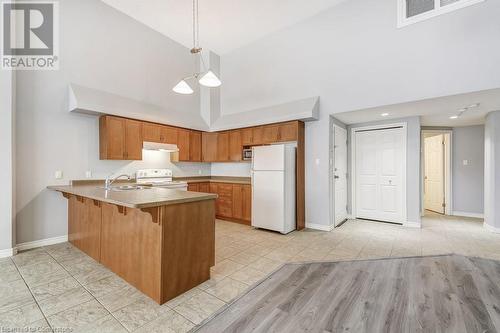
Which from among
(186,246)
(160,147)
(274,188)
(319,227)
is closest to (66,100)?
(160,147)

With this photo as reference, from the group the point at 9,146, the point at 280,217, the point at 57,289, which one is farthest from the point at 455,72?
the point at 9,146

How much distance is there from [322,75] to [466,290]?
3863 millimetres

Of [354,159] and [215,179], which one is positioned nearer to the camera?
[354,159]

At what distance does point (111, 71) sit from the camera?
422 cm

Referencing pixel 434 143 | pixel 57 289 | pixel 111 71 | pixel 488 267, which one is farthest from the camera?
pixel 434 143

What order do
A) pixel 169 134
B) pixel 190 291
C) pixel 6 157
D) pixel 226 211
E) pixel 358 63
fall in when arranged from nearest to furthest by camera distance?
Result: pixel 190 291 → pixel 6 157 → pixel 358 63 → pixel 169 134 → pixel 226 211

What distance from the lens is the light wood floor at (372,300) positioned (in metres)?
1.82

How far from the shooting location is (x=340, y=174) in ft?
16.9

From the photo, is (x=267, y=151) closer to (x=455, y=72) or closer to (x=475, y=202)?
(x=455, y=72)

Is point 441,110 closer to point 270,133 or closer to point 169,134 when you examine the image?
point 270,133

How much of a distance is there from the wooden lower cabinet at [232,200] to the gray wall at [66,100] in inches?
66.3

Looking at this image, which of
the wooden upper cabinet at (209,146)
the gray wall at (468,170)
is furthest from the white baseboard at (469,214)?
the wooden upper cabinet at (209,146)

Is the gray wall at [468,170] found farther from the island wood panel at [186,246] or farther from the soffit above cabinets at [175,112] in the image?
the island wood panel at [186,246]

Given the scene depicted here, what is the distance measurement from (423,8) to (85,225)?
20.0 ft
